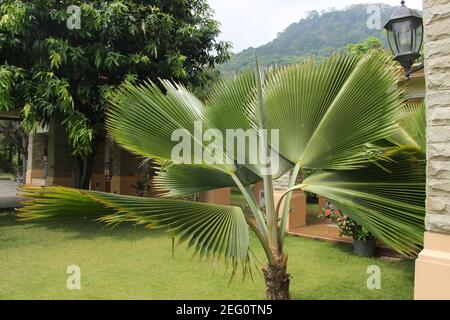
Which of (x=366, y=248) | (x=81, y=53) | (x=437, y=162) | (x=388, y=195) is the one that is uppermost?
(x=81, y=53)

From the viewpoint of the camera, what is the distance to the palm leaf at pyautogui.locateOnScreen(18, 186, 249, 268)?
2.40 m

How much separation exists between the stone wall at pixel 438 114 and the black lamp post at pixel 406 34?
1722 millimetres

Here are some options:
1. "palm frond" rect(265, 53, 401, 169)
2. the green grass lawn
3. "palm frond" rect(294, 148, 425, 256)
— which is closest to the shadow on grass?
the green grass lawn

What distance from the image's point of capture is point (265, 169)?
335cm

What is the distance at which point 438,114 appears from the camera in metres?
2.54

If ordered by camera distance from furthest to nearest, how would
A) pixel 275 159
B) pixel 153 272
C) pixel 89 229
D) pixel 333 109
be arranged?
1. pixel 89 229
2. pixel 153 272
3. pixel 275 159
4. pixel 333 109

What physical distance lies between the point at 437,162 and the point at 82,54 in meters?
7.80

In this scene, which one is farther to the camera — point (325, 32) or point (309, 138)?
point (325, 32)

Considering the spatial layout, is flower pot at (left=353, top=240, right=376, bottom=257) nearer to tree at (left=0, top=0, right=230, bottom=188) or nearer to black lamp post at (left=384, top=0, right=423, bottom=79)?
black lamp post at (left=384, top=0, right=423, bottom=79)

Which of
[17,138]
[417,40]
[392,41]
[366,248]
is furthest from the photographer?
[17,138]

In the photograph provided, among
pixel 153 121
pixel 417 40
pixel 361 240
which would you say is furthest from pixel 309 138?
pixel 361 240

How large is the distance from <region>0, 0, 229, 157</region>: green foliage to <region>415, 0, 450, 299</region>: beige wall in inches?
254

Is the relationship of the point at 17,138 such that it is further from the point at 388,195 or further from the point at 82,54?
the point at 388,195
